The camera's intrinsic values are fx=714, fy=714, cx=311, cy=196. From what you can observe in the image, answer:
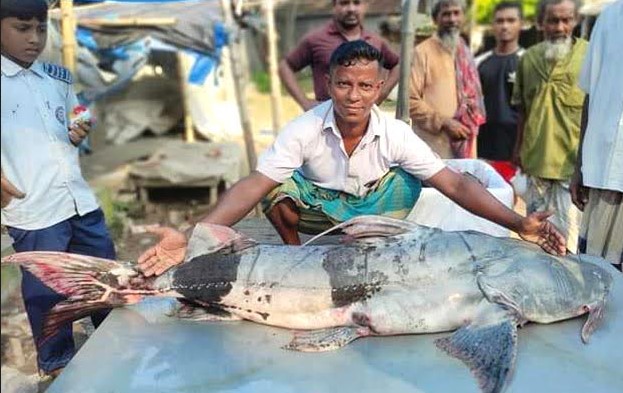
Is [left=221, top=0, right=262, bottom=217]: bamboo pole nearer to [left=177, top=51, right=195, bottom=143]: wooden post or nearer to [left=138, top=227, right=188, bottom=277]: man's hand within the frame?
[left=177, top=51, right=195, bottom=143]: wooden post

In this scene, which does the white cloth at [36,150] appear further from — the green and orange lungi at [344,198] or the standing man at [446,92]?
the standing man at [446,92]

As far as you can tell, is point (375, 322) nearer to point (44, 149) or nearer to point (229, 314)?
point (229, 314)

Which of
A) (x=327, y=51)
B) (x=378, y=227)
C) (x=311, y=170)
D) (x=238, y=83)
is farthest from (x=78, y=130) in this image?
(x=238, y=83)

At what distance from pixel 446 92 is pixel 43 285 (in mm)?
3109

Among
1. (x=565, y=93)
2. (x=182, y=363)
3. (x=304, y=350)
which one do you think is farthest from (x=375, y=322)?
(x=565, y=93)

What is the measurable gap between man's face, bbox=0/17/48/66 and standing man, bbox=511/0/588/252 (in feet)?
10.5

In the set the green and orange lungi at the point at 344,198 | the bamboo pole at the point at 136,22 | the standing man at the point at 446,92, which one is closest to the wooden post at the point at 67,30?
the green and orange lungi at the point at 344,198

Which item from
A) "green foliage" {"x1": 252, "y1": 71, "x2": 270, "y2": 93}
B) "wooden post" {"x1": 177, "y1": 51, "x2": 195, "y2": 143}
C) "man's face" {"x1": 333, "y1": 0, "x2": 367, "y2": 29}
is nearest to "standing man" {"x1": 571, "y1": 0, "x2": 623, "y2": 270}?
"man's face" {"x1": 333, "y1": 0, "x2": 367, "y2": 29}

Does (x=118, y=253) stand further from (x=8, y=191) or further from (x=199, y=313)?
(x=199, y=313)

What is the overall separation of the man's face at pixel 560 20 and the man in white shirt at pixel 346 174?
2.13 metres

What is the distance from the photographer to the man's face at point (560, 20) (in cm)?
471

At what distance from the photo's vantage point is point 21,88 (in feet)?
9.83

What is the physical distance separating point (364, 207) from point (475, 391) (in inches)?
51.8

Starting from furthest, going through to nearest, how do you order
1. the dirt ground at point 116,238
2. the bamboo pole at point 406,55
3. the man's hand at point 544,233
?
the bamboo pole at point 406,55 < the dirt ground at point 116,238 < the man's hand at point 544,233
